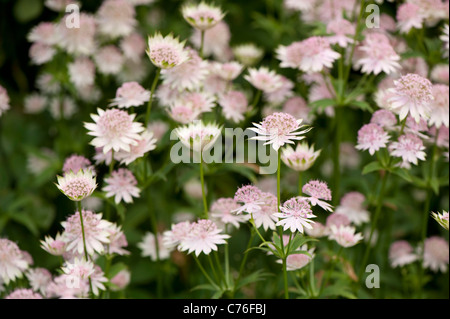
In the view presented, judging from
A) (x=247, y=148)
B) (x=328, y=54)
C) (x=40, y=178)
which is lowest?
(x=40, y=178)

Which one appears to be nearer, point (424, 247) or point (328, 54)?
point (328, 54)

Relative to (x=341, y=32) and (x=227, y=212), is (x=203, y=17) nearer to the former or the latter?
(x=341, y=32)

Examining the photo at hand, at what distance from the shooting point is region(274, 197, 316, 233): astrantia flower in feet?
3.74

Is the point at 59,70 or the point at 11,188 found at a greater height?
the point at 59,70

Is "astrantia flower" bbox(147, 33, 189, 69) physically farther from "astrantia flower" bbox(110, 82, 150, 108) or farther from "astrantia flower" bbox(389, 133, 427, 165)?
"astrantia flower" bbox(389, 133, 427, 165)

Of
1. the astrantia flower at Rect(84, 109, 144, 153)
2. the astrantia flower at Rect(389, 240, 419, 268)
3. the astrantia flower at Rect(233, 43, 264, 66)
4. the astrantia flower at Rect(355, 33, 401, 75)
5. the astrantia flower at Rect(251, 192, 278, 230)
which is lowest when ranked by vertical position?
the astrantia flower at Rect(389, 240, 419, 268)

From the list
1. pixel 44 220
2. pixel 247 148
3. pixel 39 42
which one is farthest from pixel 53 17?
pixel 247 148

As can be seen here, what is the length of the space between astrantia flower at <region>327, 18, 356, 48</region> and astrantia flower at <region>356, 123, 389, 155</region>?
12.1 inches

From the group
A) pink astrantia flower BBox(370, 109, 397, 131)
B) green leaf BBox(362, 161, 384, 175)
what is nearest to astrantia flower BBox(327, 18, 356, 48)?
pink astrantia flower BBox(370, 109, 397, 131)

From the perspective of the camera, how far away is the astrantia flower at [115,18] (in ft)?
6.67

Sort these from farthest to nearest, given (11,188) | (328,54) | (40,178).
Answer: (11,188) < (40,178) < (328,54)

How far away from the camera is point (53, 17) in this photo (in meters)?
2.38

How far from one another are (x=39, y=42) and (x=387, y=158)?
47.6 inches

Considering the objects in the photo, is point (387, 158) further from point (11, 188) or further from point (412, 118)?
point (11, 188)
